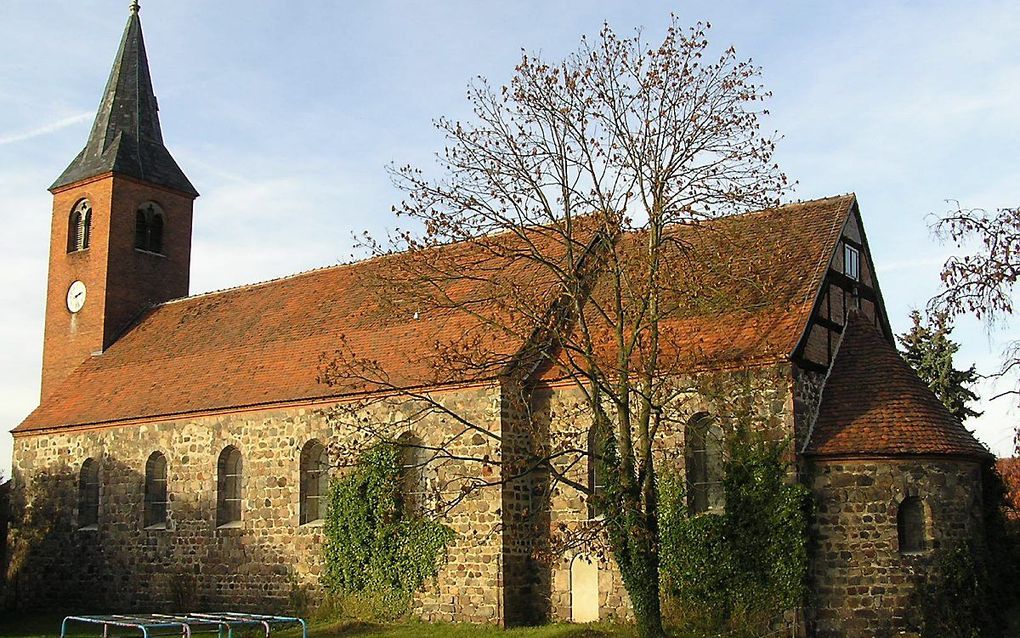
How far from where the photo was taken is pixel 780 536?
17.6 meters

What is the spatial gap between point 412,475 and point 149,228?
1613cm

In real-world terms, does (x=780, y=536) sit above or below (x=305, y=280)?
below

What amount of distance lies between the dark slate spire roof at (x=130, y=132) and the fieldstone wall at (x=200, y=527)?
893cm

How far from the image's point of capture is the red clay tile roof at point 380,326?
Result: 60.5ft

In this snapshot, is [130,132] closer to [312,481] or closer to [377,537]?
[312,481]


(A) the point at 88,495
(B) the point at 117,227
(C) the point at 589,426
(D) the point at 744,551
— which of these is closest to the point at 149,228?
(B) the point at 117,227

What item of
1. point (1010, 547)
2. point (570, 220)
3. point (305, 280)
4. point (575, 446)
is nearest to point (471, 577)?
point (575, 446)

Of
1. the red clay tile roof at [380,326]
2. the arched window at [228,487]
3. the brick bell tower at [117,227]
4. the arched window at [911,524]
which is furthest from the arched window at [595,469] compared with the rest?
the brick bell tower at [117,227]

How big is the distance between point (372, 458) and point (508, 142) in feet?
25.9

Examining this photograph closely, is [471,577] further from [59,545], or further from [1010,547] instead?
[59,545]

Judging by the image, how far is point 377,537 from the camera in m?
21.7

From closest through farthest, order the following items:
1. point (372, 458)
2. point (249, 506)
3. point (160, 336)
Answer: point (372, 458) < point (249, 506) < point (160, 336)

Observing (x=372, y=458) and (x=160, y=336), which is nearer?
(x=372, y=458)

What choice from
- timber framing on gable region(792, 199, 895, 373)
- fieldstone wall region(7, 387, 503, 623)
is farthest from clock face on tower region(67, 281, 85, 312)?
timber framing on gable region(792, 199, 895, 373)
